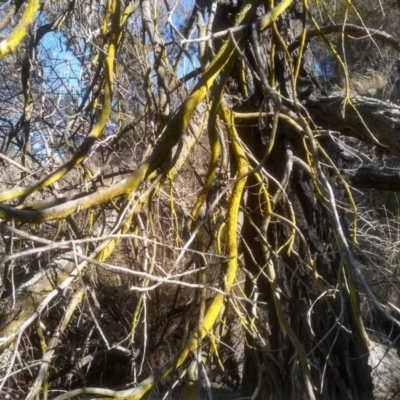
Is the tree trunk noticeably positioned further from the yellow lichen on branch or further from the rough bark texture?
the yellow lichen on branch

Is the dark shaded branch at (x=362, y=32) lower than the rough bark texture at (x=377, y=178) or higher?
higher

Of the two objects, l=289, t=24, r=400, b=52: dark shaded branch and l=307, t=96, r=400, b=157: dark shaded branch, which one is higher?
l=289, t=24, r=400, b=52: dark shaded branch

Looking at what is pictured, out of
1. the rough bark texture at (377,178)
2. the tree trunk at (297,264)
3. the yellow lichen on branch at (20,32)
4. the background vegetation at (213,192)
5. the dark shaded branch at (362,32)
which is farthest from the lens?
the rough bark texture at (377,178)

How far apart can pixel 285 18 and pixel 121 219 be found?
1.81 m

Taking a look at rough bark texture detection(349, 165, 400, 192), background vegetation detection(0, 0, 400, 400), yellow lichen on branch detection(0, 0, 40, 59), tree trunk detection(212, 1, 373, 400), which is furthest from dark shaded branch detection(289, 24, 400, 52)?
yellow lichen on branch detection(0, 0, 40, 59)

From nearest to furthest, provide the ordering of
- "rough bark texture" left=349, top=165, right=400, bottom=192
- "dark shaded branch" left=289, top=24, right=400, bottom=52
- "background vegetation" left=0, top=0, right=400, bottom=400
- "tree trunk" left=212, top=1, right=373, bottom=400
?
"background vegetation" left=0, top=0, right=400, bottom=400, "dark shaded branch" left=289, top=24, right=400, bottom=52, "tree trunk" left=212, top=1, right=373, bottom=400, "rough bark texture" left=349, top=165, right=400, bottom=192

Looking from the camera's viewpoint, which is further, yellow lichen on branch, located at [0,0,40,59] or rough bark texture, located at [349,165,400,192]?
rough bark texture, located at [349,165,400,192]

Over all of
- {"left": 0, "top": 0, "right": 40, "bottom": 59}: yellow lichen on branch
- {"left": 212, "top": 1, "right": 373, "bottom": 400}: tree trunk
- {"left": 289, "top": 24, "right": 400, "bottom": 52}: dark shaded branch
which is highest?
{"left": 0, "top": 0, "right": 40, "bottom": 59}: yellow lichen on branch

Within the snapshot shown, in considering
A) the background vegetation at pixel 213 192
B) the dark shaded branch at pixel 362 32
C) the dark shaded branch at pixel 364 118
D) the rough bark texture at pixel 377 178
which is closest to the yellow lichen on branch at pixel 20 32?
the background vegetation at pixel 213 192

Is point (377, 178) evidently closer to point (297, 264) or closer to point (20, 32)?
point (297, 264)

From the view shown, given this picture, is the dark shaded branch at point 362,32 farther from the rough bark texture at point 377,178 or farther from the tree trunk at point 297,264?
the rough bark texture at point 377,178

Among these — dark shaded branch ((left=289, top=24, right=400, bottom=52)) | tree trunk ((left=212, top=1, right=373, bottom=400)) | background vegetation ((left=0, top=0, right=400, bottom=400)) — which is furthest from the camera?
tree trunk ((left=212, top=1, right=373, bottom=400))

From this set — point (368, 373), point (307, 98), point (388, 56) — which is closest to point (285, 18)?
point (307, 98)

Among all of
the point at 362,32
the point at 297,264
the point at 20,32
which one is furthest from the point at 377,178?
the point at 20,32
